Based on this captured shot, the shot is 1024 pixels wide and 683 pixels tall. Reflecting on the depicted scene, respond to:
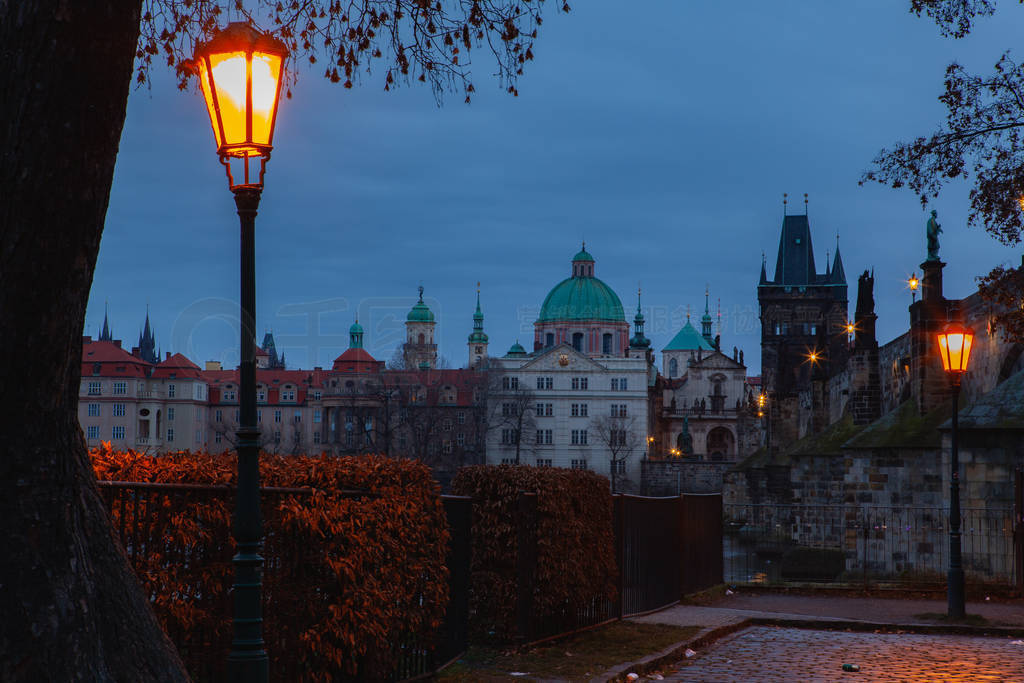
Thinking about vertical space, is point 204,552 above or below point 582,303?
below

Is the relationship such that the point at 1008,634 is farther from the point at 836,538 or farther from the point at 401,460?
the point at 836,538

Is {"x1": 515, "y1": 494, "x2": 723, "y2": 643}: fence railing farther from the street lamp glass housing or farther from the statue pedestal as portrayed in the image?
the statue pedestal

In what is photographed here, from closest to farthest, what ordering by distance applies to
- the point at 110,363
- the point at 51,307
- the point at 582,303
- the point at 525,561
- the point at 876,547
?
the point at 51,307 < the point at 525,561 < the point at 876,547 < the point at 110,363 < the point at 582,303

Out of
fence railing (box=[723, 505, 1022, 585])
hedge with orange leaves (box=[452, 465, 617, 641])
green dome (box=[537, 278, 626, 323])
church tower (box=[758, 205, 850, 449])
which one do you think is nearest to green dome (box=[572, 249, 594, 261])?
green dome (box=[537, 278, 626, 323])

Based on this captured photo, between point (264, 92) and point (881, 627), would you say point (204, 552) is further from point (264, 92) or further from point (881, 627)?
point (881, 627)

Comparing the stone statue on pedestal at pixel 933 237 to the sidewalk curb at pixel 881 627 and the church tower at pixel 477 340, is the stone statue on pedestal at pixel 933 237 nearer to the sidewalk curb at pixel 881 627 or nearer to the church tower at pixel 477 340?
the sidewalk curb at pixel 881 627

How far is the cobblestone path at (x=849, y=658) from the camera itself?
1068 centimetres

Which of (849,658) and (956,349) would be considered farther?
(956,349)

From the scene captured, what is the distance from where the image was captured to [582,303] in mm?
144500

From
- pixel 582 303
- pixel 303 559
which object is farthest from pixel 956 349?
pixel 582 303

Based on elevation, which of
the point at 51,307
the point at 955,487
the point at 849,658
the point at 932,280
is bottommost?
the point at 849,658

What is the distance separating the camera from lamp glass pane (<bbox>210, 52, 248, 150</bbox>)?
656 centimetres

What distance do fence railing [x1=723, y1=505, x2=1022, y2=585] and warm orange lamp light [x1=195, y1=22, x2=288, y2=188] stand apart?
52.9ft

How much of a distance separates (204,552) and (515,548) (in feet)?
15.4
